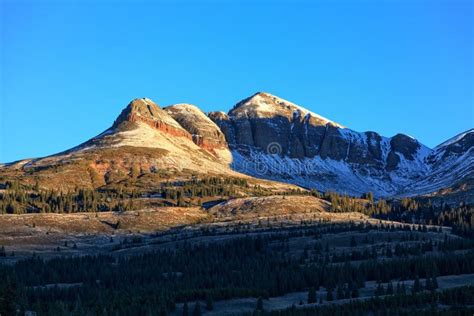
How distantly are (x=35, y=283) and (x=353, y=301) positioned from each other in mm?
78785

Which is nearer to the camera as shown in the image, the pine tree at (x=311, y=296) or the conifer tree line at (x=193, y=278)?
the conifer tree line at (x=193, y=278)

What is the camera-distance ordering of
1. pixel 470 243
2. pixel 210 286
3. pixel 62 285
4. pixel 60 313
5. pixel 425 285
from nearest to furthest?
pixel 60 313, pixel 425 285, pixel 210 286, pixel 62 285, pixel 470 243

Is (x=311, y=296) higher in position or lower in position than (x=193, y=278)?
lower

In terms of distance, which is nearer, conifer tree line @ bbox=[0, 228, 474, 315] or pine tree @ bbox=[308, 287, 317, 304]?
conifer tree line @ bbox=[0, 228, 474, 315]

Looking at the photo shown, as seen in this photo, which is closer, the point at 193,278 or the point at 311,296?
the point at 311,296

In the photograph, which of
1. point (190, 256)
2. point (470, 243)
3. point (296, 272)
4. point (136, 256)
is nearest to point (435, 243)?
point (470, 243)

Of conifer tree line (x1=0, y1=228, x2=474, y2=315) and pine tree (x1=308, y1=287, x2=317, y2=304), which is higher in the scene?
conifer tree line (x1=0, y1=228, x2=474, y2=315)

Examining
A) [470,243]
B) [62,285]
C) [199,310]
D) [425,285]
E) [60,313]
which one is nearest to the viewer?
[60,313]

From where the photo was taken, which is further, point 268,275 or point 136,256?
point 136,256

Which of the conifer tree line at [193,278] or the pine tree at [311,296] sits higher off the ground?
the conifer tree line at [193,278]

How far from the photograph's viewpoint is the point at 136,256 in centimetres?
19900

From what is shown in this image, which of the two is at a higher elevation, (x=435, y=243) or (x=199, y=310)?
(x=435, y=243)

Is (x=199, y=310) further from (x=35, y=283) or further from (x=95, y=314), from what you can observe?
(x=35, y=283)

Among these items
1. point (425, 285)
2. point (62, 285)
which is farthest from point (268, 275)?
point (62, 285)
